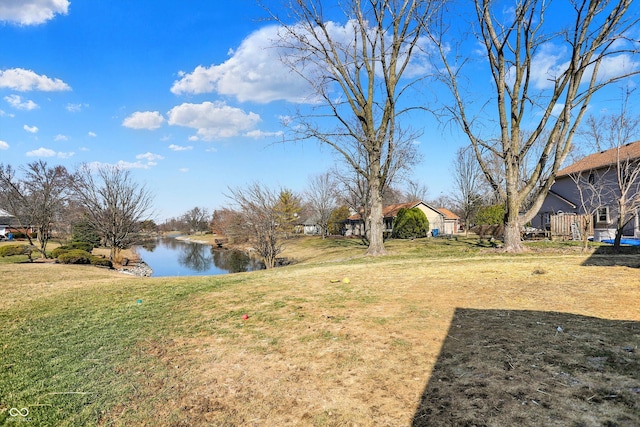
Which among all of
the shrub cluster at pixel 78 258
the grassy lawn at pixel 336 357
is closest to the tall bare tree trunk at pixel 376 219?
the grassy lawn at pixel 336 357

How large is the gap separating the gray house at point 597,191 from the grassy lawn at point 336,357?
18.2m

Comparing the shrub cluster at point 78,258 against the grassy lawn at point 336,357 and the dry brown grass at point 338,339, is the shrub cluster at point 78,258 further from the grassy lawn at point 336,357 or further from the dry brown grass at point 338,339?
the dry brown grass at point 338,339

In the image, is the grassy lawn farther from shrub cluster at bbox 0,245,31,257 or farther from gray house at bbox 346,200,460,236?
gray house at bbox 346,200,460,236

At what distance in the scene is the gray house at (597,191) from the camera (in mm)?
21031

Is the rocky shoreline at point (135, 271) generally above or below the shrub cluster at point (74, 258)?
below

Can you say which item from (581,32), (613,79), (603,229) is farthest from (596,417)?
(603,229)

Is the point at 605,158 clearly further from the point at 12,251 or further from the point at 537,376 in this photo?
the point at 12,251

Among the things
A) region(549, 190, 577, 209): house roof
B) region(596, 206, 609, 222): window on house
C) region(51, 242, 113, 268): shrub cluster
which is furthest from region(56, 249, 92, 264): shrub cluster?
region(549, 190, 577, 209): house roof

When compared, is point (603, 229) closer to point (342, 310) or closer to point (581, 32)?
point (581, 32)

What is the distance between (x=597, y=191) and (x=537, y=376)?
21.0 metres

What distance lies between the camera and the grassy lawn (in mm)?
2555

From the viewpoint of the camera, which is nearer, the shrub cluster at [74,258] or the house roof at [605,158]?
the shrub cluster at [74,258]

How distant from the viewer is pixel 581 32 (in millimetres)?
11281

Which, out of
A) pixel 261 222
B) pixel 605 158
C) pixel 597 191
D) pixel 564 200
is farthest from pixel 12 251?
pixel 605 158
